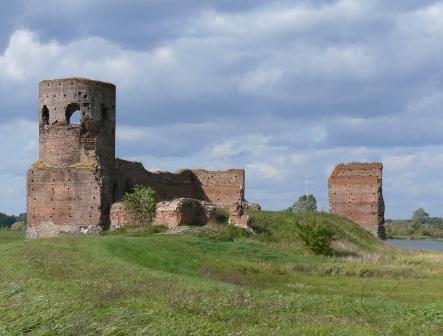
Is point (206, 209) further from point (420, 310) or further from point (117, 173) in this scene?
point (420, 310)

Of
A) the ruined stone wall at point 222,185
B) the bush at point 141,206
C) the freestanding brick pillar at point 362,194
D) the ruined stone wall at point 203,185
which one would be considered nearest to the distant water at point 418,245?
the freestanding brick pillar at point 362,194

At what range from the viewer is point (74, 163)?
35.6 meters

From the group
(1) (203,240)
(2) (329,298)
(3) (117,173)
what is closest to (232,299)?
(2) (329,298)

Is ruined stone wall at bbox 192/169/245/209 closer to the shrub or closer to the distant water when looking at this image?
the shrub

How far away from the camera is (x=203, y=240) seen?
2884 cm

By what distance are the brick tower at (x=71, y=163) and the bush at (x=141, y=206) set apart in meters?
1.59

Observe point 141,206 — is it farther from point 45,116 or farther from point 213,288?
point 213,288

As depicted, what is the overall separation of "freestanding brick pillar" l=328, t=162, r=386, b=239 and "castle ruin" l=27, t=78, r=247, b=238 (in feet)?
49.5

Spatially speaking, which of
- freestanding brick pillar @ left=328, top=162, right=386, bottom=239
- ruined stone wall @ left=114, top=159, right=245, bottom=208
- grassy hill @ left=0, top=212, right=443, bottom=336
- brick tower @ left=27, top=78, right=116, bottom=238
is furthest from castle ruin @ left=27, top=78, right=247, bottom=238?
freestanding brick pillar @ left=328, top=162, right=386, bottom=239

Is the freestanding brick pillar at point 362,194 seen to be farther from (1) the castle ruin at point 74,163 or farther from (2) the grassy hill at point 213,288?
(1) the castle ruin at point 74,163

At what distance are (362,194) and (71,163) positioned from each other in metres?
21.2

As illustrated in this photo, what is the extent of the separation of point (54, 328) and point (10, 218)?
108056mm

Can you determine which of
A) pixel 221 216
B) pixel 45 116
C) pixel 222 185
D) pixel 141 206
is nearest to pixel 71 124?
pixel 45 116

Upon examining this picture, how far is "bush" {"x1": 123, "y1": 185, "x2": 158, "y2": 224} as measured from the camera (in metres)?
33.8
